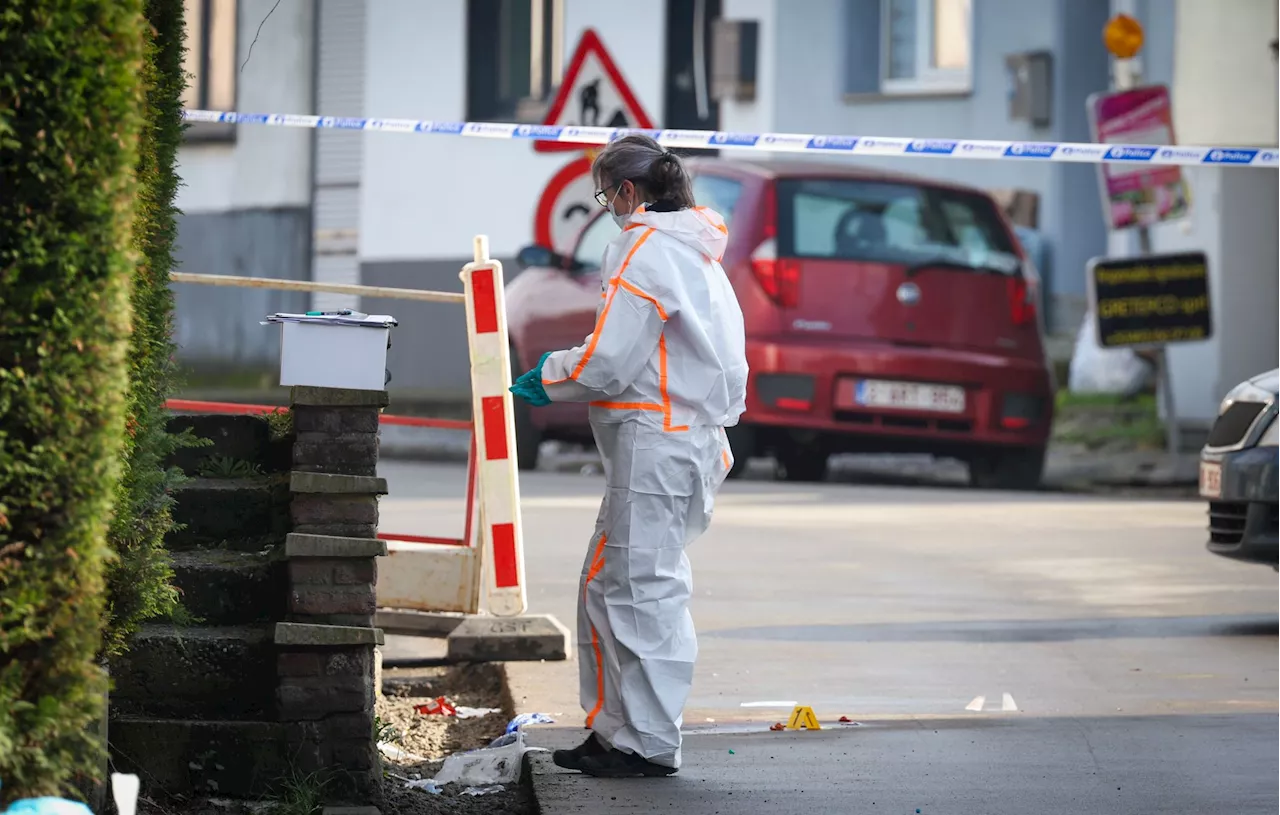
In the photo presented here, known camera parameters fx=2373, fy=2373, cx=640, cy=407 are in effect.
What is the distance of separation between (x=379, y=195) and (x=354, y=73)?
143cm

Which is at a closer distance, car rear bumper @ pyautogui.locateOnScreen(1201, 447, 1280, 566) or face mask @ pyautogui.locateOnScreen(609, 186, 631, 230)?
face mask @ pyautogui.locateOnScreen(609, 186, 631, 230)

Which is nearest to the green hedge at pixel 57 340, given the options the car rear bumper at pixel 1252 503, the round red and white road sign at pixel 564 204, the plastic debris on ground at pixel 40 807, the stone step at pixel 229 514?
the plastic debris on ground at pixel 40 807

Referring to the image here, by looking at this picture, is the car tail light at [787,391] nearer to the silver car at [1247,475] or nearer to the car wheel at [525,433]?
the car wheel at [525,433]

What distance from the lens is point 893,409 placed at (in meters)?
13.9

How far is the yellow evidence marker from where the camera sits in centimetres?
650

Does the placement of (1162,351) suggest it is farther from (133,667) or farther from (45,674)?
(45,674)

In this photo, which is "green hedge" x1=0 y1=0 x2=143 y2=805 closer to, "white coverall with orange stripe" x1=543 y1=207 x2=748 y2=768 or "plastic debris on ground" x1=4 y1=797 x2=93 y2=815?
"plastic debris on ground" x1=4 y1=797 x2=93 y2=815

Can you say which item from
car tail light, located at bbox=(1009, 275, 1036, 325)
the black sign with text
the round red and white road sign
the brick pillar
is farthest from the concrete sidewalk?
the black sign with text

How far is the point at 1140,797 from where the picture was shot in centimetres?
550

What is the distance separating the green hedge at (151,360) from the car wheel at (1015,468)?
1024 cm

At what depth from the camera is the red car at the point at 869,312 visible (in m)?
13.8

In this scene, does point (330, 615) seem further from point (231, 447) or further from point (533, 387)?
point (533, 387)

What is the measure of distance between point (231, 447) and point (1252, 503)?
13.3 feet

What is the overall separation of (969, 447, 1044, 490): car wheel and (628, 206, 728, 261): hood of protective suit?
9.27m
